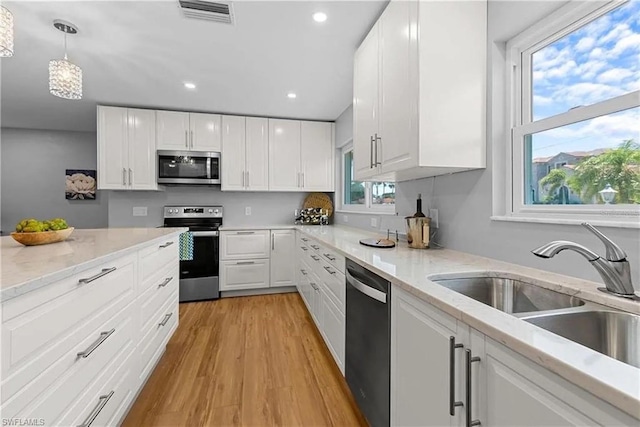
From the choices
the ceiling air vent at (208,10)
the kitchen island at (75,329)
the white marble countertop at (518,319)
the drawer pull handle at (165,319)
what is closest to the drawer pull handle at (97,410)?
the kitchen island at (75,329)

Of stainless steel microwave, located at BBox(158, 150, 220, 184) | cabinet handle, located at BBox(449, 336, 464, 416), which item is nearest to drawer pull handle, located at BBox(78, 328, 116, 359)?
cabinet handle, located at BBox(449, 336, 464, 416)

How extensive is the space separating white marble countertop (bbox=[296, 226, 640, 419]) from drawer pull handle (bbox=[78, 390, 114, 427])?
1.28 meters

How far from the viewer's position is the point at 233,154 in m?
3.86

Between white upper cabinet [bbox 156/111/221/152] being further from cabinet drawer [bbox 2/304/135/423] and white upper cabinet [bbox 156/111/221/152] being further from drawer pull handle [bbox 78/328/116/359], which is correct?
drawer pull handle [bbox 78/328/116/359]

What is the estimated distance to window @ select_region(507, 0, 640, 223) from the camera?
1.03 meters

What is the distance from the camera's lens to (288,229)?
152 inches

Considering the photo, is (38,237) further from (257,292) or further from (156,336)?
(257,292)

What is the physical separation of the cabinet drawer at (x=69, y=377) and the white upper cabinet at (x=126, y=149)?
267 cm

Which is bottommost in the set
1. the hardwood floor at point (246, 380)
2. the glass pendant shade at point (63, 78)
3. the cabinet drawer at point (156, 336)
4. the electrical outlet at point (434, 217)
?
the hardwood floor at point (246, 380)

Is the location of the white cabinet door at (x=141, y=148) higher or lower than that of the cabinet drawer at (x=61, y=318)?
higher

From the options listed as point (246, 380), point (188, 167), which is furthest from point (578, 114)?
point (188, 167)

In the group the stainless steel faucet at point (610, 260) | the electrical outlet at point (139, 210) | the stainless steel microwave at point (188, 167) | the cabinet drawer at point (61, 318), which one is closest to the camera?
the cabinet drawer at point (61, 318)

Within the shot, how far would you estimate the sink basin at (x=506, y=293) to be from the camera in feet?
3.57

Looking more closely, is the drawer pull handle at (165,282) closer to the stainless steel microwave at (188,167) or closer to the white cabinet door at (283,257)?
the white cabinet door at (283,257)
